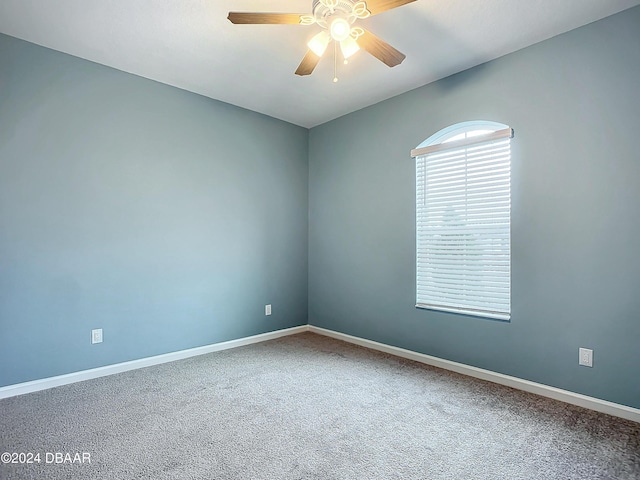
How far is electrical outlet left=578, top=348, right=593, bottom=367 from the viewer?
7.95 ft

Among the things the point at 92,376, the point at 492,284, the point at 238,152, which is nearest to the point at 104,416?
the point at 92,376

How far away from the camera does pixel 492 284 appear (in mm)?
2941

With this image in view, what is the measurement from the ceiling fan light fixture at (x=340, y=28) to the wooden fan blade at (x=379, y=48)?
0.15 meters

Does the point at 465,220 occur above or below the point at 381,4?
below

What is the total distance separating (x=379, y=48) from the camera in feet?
7.13

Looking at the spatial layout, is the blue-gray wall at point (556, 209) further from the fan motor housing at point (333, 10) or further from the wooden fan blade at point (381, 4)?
the fan motor housing at point (333, 10)

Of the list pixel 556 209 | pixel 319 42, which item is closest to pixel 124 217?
pixel 319 42

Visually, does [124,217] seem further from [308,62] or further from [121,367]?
[308,62]

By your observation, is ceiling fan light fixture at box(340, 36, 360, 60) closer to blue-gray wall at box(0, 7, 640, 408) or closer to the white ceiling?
the white ceiling

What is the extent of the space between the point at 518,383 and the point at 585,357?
53 centimetres

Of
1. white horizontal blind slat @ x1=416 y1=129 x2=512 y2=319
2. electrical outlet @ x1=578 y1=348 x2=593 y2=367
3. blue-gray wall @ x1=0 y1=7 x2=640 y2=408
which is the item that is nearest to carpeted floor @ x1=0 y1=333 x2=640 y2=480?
electrical outlet @ x1=578 y1=348 x2=593 y2=367

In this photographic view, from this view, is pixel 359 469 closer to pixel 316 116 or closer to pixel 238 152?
pixel 238 152

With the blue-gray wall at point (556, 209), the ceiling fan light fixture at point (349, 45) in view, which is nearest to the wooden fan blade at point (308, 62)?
the ceiling fan light fixture at point (349, 45)

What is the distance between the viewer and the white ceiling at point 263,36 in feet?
7.45
